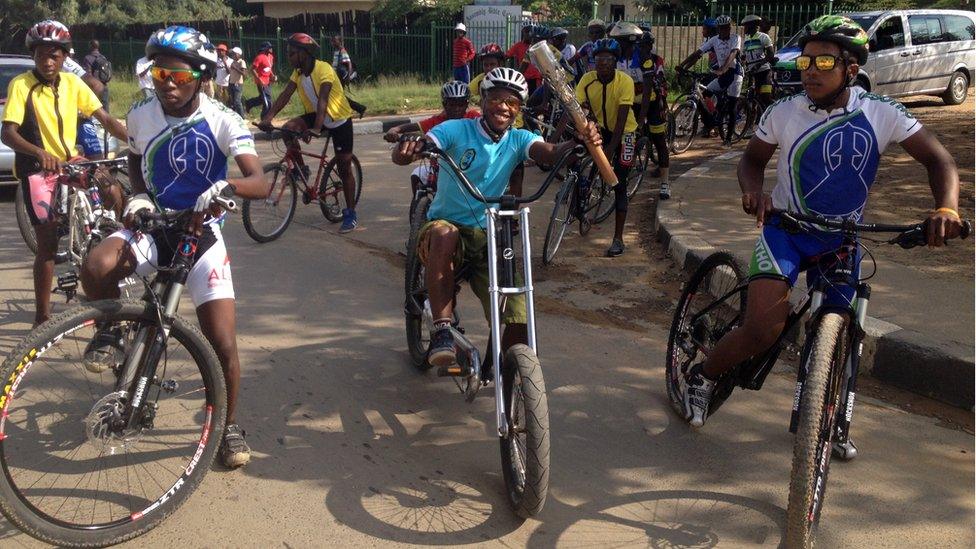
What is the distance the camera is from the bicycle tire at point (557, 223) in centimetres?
782

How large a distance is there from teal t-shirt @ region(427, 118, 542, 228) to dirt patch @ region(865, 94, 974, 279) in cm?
356

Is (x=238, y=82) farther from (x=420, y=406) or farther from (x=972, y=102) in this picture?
(x=420, y=406)

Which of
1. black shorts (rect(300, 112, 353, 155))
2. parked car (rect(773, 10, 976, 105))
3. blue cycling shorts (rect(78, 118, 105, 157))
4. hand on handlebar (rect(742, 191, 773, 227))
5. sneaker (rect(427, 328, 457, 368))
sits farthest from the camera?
parked car (rect(773, 10, 976, 105))

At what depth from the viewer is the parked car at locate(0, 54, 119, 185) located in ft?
35.6

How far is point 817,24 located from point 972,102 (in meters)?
15.4

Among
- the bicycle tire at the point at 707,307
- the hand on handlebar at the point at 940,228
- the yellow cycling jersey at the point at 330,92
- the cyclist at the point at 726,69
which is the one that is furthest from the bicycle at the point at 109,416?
the cyclist at the point at 726,69

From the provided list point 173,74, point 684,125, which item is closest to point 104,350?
point 173,74

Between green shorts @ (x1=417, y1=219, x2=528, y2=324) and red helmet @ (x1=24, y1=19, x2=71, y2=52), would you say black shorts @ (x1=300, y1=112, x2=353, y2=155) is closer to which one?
red helmet @ (x1=24, y1=19, x2=71, y2=52)

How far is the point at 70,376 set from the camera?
3.87 metres

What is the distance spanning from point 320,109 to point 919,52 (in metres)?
12.1

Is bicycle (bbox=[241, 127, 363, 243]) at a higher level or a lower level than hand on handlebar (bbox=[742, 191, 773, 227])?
lower

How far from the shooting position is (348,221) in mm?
9211

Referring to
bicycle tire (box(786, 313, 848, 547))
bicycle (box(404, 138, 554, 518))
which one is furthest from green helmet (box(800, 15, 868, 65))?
bicycle (box(404, 138, 554, 518))

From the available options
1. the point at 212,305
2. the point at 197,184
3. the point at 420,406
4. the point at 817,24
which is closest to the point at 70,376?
the point at 212,305
